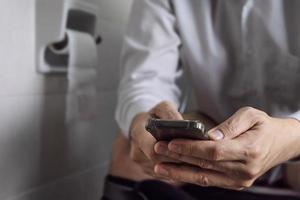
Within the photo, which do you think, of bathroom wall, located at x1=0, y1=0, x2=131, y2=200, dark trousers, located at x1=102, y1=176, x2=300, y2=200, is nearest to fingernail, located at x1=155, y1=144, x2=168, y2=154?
dark trousers, located at x1=102, y1=176, x2=300, y2=200

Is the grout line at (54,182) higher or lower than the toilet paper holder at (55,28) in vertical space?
lower

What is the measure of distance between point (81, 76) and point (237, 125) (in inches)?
15.9

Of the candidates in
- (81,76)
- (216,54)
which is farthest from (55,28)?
(216,54)

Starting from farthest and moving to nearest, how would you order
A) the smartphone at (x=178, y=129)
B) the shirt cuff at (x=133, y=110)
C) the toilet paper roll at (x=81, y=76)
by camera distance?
the toilet paper roll at (x=81, y=76), the shirt cuff at (x=133, y=110), the smartphone at (x=178, y=129)

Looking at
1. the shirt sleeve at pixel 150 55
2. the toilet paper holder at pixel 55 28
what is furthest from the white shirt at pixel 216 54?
the toilet paper holder at pixel 55 28

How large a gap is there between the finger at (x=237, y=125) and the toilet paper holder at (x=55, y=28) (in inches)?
13.5

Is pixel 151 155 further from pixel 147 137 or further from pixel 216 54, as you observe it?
pixel 216 54

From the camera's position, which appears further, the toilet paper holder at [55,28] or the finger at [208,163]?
the toilet paper holder at [55,28]

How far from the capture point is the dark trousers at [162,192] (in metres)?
0.63

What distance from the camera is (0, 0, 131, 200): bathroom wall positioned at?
2.24ft

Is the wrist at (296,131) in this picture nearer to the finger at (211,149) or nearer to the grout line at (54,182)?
the finger at (211,149)

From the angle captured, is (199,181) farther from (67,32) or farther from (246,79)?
(67,32)

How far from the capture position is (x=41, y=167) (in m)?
0.78

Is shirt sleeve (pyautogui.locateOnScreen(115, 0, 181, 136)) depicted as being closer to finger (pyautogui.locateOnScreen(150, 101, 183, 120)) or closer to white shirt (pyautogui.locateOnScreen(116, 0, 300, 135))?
white shirt (pyautogui.locateOnScreen(116, 0, 300, 135))
